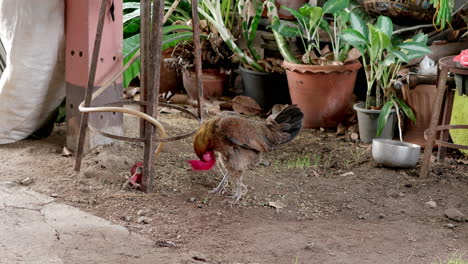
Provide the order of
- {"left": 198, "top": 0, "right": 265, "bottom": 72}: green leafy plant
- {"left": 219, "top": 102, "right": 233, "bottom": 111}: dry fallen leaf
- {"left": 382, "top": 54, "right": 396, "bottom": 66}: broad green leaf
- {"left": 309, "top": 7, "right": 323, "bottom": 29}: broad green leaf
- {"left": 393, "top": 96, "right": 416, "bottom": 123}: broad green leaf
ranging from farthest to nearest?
{"left": 219, "top": 102, "right": 233, "bottom": 111}: dry fallen leaf
{"left": 198, "top": 0, "right": 265, "bottom": 72}: green leafy plant
{"left": 309, "top": 7, "right": 323, "bottom": 29}: broad green leaf
{"left": 393, "top": 96, "right": 416, "bottom": 123}: broad green leaf
{"left": 382, "top": 54, "right": 396, "bottom": 66}: broad green leaf

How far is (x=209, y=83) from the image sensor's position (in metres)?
6.13

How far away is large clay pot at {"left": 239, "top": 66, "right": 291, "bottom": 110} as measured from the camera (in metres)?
5.71

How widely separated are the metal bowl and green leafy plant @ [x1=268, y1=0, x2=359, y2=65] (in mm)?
1137

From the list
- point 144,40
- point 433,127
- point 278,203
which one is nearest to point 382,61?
point 433,127

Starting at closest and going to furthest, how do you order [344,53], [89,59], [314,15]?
[89,59], [314,15], [344,53]

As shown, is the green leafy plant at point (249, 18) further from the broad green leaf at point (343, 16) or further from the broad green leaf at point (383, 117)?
the broad green leaf at point (383, 117)

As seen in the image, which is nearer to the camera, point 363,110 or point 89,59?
point 89,59

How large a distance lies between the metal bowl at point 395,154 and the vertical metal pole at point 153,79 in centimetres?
164

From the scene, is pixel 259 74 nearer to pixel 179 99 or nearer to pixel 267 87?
pixel 267 87

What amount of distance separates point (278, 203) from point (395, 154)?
1.06 m

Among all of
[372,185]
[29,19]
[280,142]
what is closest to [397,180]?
[372,185]

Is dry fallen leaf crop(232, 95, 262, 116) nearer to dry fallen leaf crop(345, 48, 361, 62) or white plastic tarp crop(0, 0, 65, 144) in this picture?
dry fallen leaf crop(345, 48, 361, 62)

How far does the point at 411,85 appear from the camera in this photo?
476cm

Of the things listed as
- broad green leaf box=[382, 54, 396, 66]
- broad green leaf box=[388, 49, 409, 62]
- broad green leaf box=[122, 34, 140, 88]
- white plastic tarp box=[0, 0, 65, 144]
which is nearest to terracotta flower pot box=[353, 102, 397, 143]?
broad green leaf box=[382, 54, 396, 66]
